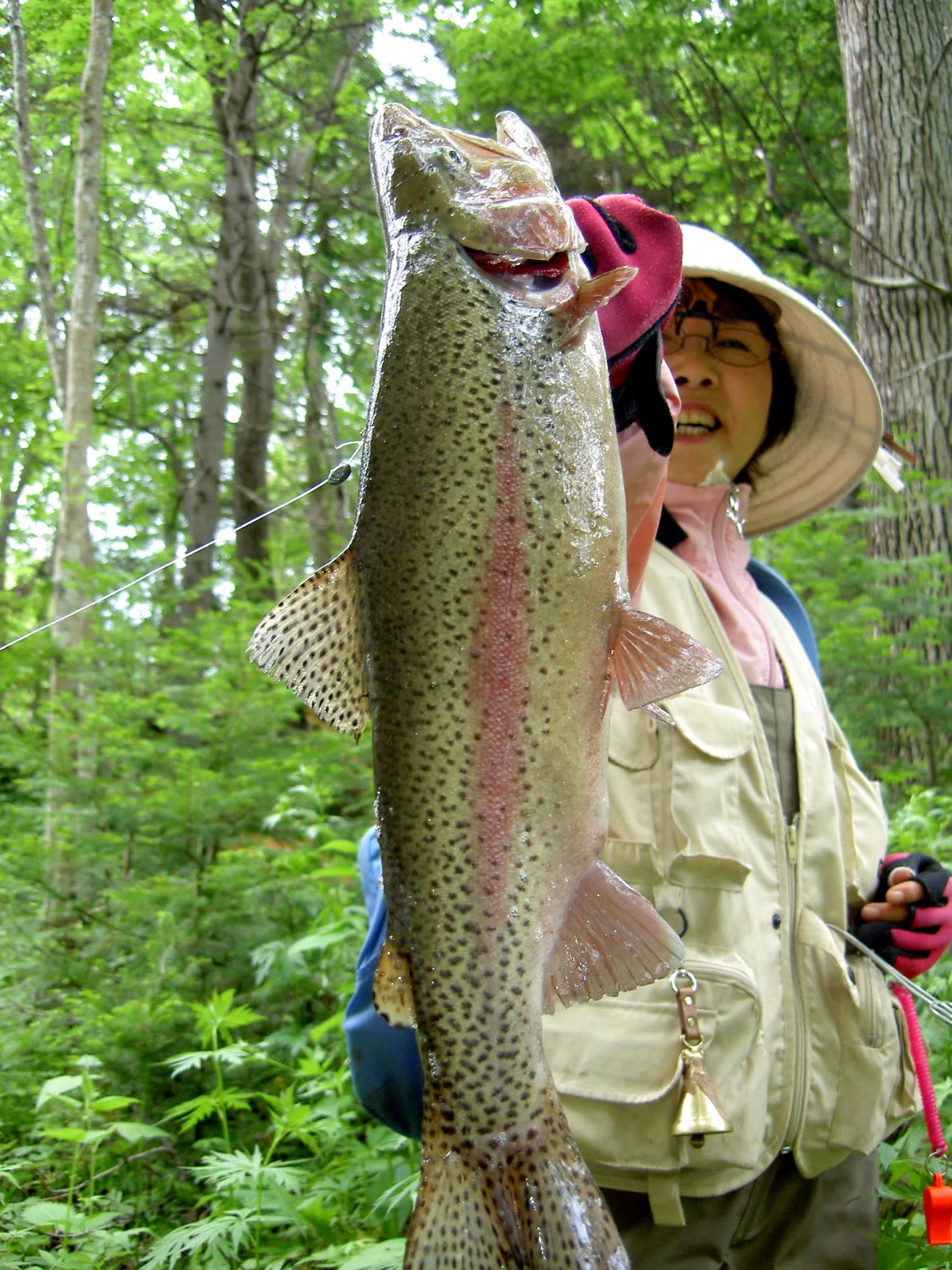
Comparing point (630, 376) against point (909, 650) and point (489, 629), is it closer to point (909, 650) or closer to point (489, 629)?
point (489, 629)

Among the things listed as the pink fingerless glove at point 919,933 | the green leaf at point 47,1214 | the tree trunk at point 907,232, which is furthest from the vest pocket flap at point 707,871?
the tree trunk at point 907,232

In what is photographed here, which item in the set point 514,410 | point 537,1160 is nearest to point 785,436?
point 514,410

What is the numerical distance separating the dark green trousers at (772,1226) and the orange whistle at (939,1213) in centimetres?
22

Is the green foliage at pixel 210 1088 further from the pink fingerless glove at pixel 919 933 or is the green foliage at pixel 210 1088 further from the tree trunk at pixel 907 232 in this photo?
the tree trunk at pixel 907 232

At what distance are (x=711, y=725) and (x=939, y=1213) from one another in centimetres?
106

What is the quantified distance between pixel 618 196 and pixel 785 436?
131cm

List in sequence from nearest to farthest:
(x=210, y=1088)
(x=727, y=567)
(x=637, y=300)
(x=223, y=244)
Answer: (x=637, y=300), (x=727, y=567), (x=210, y=1088), (x=223, y=244)

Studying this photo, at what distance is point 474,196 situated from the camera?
1443 millimetres

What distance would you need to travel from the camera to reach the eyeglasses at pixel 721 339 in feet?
8.10

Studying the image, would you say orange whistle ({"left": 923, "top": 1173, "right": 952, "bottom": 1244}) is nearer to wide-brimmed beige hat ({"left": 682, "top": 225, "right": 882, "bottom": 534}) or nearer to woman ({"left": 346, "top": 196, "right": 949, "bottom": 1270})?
woman ({"left": 346, "top": 196, "right": 949, "bottom": 1270})

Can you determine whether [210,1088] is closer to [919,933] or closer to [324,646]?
[919,933]

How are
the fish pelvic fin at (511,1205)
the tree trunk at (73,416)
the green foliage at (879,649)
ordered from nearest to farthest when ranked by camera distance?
the fish pelvic fin at (511,1205) < the tree trunk at (73,416) < the green foliage at (879,649)

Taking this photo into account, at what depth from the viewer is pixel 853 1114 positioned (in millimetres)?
1962

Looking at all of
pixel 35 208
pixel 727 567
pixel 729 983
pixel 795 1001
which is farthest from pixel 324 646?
pixel 35 208
